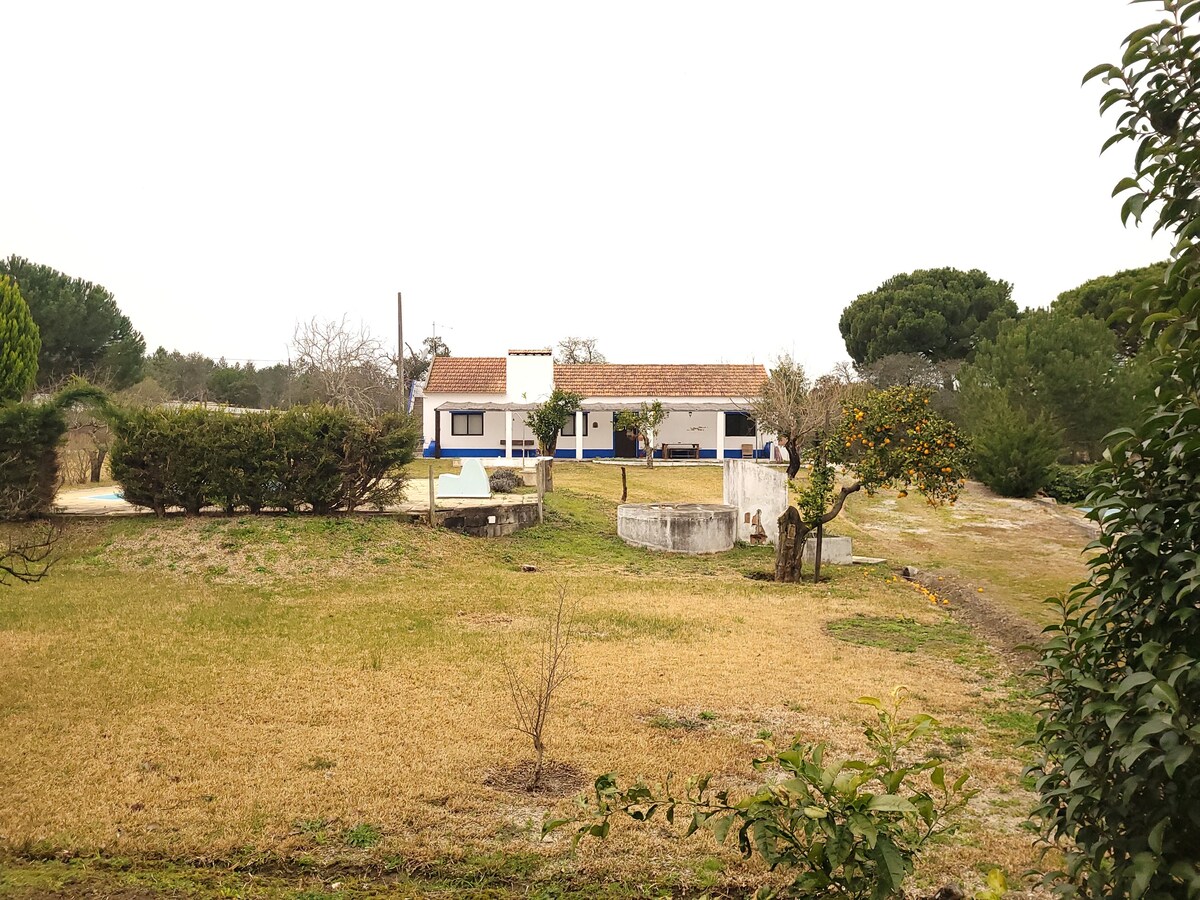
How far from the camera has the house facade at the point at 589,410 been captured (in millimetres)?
36125

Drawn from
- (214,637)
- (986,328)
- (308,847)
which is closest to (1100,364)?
(986,328)

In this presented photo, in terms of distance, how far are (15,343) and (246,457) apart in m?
17.8

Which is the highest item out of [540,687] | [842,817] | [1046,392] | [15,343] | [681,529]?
[15,343]

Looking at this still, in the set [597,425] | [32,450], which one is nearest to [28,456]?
[32,450]

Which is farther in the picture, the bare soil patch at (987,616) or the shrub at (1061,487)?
the shrub at (1061,487)

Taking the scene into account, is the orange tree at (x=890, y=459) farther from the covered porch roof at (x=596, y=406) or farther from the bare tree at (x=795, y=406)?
the covered porch roof at (x=596, y=406)

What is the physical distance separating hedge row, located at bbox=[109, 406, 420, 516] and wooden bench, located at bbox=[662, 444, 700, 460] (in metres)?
22.2

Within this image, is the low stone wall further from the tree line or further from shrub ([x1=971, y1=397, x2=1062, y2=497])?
shrub ([x1=971, y1=397, x2=1062, y2=497])

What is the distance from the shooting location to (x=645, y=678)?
7.76 meters

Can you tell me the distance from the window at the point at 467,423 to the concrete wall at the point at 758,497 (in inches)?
780

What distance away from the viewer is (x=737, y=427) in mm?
37156

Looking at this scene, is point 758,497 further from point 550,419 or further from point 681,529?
point 550,419

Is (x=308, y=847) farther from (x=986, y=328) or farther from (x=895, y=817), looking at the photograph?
(x=986, y=328)

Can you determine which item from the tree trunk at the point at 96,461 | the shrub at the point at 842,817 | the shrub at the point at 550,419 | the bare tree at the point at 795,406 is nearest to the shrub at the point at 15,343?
the tree trunk at the point at 96,461
